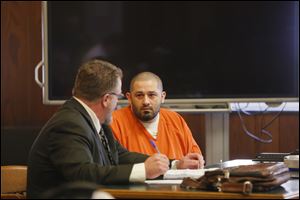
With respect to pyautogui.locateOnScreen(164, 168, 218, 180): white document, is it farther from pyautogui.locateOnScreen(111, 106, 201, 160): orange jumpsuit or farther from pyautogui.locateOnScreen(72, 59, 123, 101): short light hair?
pyautogui.locateOnScreen(111, 106, 201, 160): orange jumpsuit

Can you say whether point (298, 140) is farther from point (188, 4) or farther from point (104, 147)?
point (104, 147)

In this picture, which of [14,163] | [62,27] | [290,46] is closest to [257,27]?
[290,46]

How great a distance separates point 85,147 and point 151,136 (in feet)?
4.87

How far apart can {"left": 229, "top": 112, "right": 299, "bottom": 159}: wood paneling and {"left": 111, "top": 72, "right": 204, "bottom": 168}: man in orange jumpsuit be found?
1241mm

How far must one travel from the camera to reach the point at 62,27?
5.28 meters

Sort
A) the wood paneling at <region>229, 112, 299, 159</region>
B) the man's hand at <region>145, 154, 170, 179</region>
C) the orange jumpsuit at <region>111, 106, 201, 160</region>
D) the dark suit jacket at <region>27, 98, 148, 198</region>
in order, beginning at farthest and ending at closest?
the wood paneling at <region>229, 112, 299, 159</region> → the orange jumpsuit at <region>111, 106, 201, 160</region> → the man's hand at <region>145, 154, 170, 179</region> → the dark suit jacket at <region>27, 98, 148, 198</region>

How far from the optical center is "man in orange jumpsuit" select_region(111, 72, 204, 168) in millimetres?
4102

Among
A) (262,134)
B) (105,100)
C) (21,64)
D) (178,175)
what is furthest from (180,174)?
(21,64)

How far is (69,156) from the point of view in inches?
103

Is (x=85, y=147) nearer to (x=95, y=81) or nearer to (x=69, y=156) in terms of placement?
(x=69, y=156)

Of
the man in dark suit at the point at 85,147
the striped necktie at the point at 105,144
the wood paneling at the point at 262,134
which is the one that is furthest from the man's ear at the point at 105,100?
the wood paneling at the point at 262,134

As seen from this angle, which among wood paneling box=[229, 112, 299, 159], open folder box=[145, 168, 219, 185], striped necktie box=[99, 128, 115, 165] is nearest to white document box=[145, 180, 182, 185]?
open folder box=[145, 168, 219, 185]

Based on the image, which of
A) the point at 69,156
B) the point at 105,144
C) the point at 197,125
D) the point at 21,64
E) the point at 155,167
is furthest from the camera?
the point at 21,64

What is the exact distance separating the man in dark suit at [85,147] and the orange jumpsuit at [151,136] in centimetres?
96
